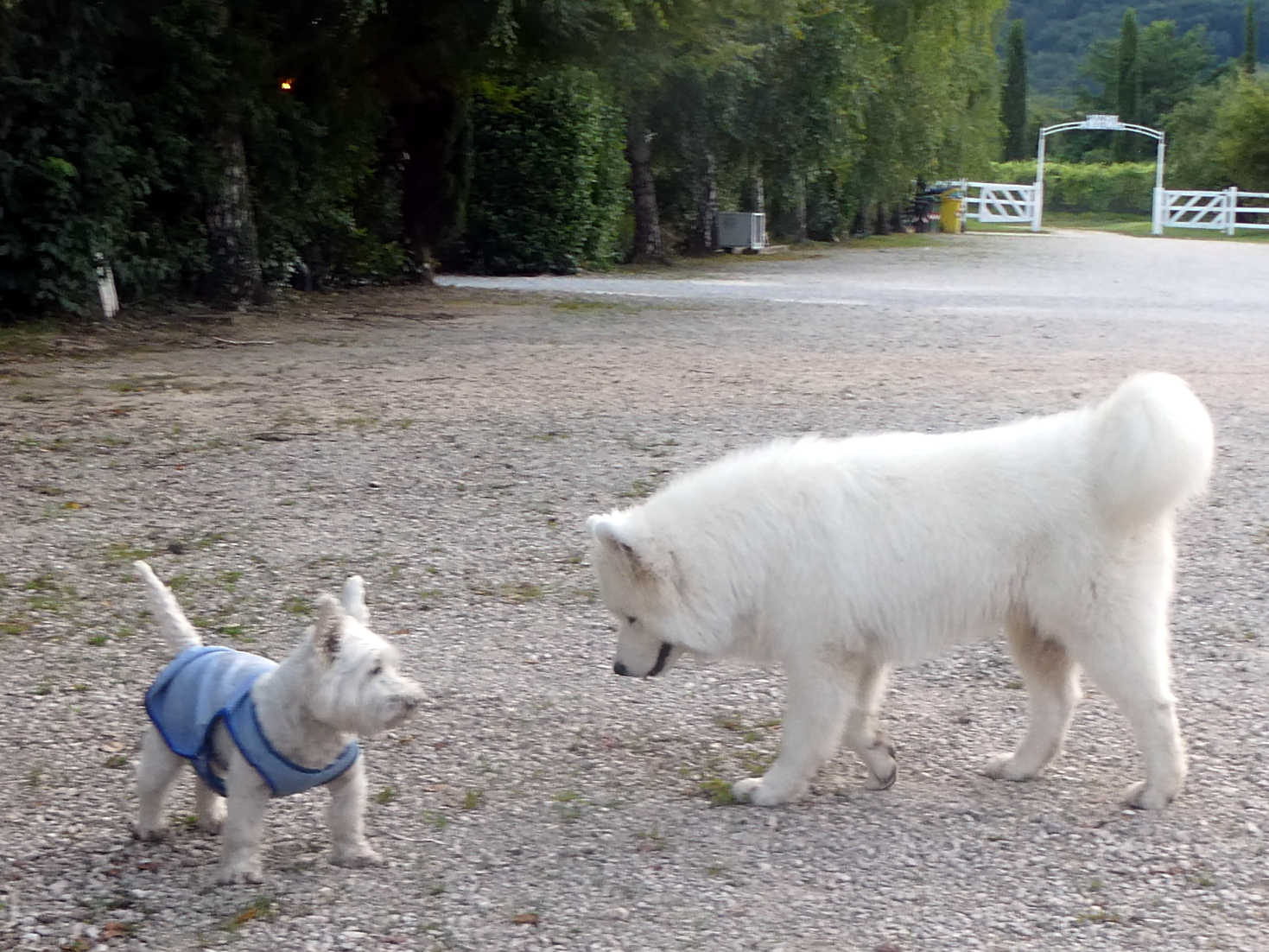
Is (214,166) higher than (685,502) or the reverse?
higher

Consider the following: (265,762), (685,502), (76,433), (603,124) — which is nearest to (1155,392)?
(685,502)

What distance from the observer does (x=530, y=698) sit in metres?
5.39

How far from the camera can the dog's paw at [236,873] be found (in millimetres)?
3855

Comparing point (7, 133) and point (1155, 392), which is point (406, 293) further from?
point (1155, 392)

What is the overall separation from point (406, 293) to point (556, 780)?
626 inches

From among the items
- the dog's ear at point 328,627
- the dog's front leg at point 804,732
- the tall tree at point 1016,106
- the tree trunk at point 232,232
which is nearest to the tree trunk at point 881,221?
the tree trunk at point 232,232

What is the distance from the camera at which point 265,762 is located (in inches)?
152

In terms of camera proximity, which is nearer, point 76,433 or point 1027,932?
point 1027,932

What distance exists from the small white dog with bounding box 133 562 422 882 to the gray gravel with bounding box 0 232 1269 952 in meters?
0.14

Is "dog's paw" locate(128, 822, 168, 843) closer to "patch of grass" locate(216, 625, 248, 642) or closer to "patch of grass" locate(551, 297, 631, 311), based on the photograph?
"patch of grass" locate(216, 625, 248, 642)

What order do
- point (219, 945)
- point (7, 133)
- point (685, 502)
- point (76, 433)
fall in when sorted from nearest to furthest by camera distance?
point (219, 945)
point (685, 502)
point (76, 433)
point (7, 133)

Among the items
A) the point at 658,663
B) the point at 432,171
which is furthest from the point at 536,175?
the point at 658,663

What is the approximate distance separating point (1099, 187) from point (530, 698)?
71951mm

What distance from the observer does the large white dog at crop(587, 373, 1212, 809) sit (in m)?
4.23
